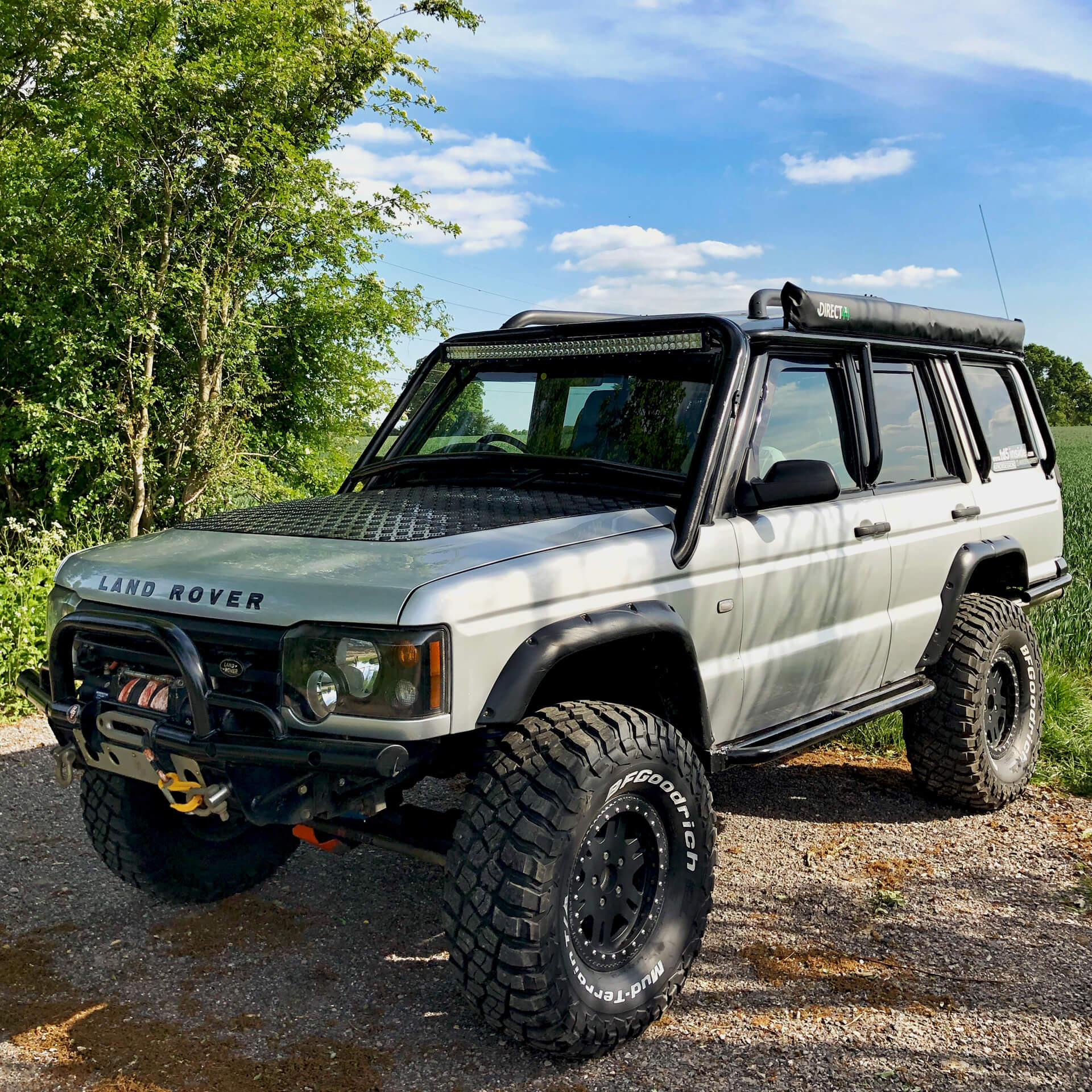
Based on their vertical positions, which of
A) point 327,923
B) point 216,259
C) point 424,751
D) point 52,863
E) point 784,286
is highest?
point 216,259

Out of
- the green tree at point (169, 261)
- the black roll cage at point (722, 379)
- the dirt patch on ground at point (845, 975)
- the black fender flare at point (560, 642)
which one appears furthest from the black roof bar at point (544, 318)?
the green tree at point (169, 261)

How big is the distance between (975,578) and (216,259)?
29.3 ft

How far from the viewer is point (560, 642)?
9.66 feet

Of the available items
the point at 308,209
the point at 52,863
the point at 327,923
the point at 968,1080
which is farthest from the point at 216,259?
the point at 968,1080

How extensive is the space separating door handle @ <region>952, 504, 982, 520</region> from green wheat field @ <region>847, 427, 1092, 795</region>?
1.70 metres

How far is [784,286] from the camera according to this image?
390 cm

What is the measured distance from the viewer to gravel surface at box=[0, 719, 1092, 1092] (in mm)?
3004

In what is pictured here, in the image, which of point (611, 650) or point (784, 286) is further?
point (784, 286)

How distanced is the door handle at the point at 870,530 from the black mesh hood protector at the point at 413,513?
3.44 feet

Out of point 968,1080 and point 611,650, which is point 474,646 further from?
point 968,1080

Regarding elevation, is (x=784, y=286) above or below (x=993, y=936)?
above

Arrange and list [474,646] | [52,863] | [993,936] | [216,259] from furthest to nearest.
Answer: [216,259]
[52,863]
[993,936]
[474,646]

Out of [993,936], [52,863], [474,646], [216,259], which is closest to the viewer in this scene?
[474,646]

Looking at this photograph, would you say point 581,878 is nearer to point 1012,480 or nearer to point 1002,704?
point 1002,704
